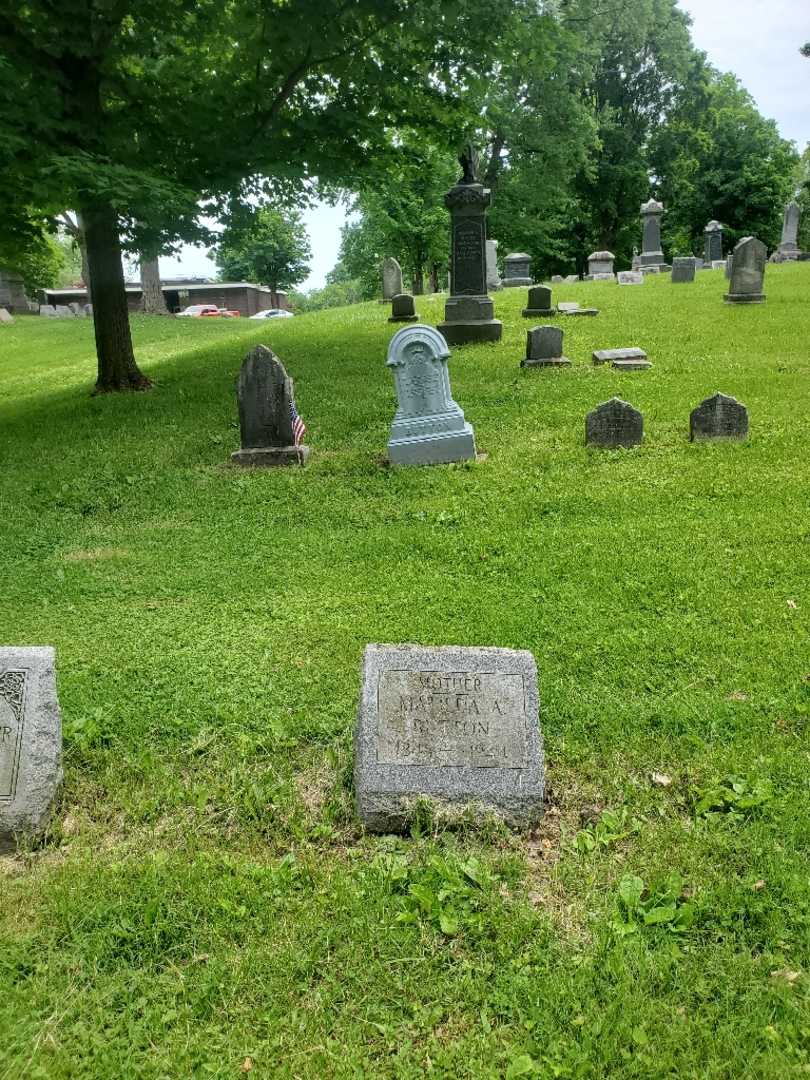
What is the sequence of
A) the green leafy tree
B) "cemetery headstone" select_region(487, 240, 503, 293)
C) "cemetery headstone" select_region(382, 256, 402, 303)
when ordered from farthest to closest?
the green leafy tree
"cemetery headstone" select_region(487, 240, 503, 293)
"cemetery headstone" select_region(382, 256, 402, 303)

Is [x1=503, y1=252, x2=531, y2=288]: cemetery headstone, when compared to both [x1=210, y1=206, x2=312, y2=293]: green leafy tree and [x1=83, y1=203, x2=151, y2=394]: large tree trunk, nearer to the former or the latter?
[x1=83, y1=203, x2=151, y2=394]: large tree trunk

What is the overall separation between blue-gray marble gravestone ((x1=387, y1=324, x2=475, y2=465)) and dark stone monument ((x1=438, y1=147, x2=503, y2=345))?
751 cm

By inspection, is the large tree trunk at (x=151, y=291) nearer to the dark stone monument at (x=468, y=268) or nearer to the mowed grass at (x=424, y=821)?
the dark stone monument at (x=468, y=268)

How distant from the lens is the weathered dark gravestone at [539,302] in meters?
19.2

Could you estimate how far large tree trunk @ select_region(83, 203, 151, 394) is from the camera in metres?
12.9

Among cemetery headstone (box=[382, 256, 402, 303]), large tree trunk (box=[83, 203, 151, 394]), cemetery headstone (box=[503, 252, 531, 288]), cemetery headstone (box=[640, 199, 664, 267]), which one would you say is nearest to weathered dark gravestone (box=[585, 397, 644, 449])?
large tree trunk (box=[83, 203, 151, 394])

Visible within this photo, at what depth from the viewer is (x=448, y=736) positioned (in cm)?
383

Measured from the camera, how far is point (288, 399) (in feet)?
31.7

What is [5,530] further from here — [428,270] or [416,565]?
[428,270]

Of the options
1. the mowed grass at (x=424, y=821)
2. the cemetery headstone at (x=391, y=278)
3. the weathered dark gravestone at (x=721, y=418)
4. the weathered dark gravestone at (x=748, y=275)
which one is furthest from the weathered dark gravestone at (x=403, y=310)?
the weathered dark gravestone at (x=721, y=418)

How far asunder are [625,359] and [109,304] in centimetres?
897

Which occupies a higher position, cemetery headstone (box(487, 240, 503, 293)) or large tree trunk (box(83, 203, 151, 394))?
cemetery headstone (box(487, 240, 503, 293))

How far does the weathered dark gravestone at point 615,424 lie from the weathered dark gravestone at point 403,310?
11.6 metres

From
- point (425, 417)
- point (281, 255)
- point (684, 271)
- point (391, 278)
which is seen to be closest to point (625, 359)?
point (425, 417)
